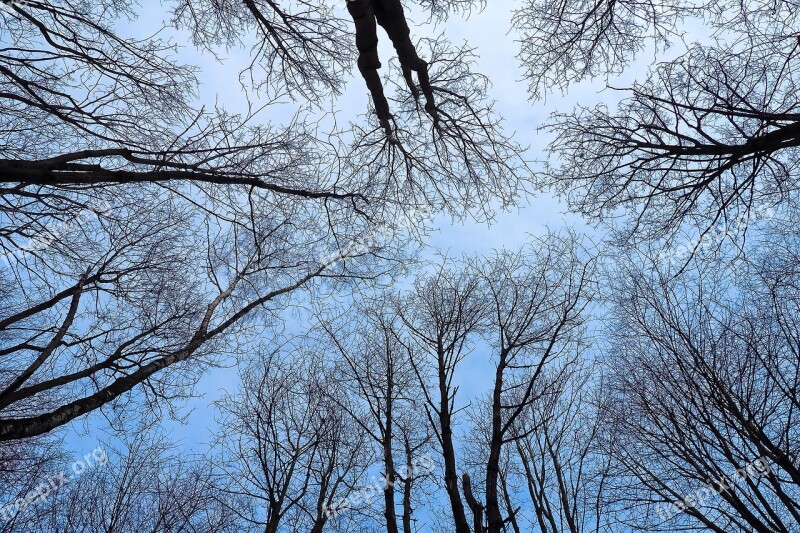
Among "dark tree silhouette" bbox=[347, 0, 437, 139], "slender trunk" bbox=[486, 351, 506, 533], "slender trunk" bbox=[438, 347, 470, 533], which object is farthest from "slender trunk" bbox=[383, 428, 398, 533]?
"dark tree silhouette" bbox=[347, 0, 437, 139]

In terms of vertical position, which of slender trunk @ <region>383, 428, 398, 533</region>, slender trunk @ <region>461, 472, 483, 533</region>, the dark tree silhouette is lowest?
slender trunk @ <region>461, 472, 483, 533</region>

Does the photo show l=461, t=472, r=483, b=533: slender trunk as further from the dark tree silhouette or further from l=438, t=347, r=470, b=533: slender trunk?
the dark tree silhouette

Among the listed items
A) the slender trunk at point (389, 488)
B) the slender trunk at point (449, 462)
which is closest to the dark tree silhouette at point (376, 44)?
the slender trunk at point (449, 462)

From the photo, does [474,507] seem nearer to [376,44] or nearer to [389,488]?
[389,488]

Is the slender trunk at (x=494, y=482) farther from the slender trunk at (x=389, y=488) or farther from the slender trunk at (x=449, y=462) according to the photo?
the slender trunk at (x=389, y=488)

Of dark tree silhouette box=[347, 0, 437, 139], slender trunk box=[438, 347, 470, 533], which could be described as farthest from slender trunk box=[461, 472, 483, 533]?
dark tree silhouette box=[347, 0, 437, 139]

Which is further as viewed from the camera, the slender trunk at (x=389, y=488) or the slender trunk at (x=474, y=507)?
the slender trunk at (x=389, y=488)

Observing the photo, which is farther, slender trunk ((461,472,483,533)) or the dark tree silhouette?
slender trunk ((461,472,483,533))

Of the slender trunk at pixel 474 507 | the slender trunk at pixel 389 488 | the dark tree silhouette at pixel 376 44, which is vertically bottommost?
the slender trunk at pixel 474 507

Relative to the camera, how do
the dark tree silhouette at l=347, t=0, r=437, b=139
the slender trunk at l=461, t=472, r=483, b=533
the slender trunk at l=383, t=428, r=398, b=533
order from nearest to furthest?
1. the dark tree silhouette at l=347, t=0, r=437, b=139
2. the slender trunk at l=461, t=472, r=483, b=533
3. the slender trunk at l=383, t=428, r=398, b=533

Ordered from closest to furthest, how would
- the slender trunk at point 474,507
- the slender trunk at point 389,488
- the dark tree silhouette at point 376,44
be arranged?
the dark tree silhouette at point 376,44
the slender trunk at point 474,507
the slender trunk at point 389,488

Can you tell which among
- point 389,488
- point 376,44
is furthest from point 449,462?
point 376,44

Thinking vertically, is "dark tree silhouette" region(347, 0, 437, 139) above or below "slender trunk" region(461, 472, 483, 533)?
above

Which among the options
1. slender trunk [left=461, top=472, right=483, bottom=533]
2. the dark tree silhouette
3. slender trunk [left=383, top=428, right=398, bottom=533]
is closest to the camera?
the dark tree silhouette
